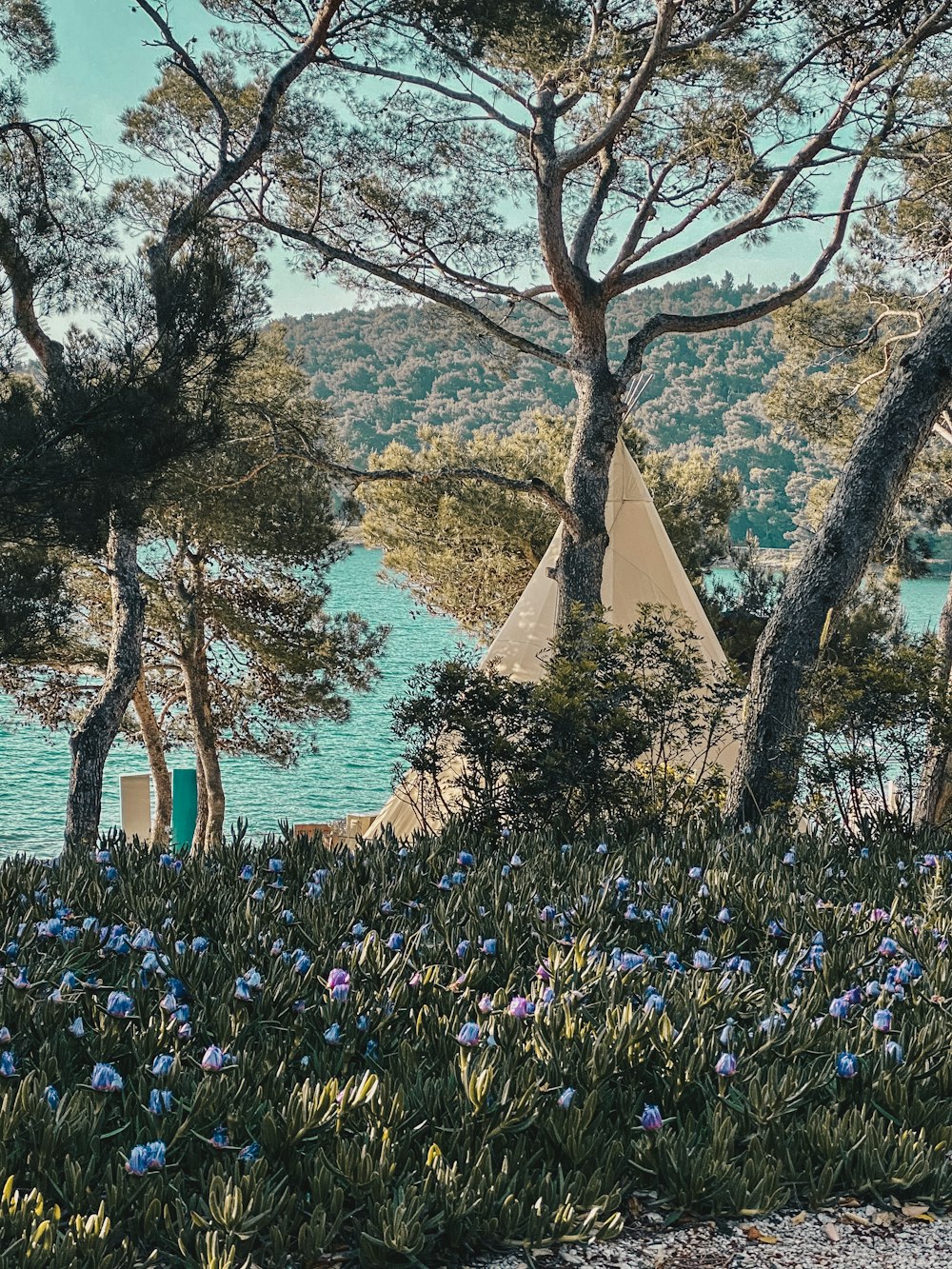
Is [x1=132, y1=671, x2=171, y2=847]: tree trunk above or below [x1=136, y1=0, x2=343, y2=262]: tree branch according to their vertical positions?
below

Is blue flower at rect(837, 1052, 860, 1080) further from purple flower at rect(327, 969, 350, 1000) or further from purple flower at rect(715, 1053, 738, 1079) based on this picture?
purple flower at rect(327, 969, 350, 1000)

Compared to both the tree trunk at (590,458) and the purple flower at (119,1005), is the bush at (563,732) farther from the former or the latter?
the tree trunk at (590,458)

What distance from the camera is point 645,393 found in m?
33.4

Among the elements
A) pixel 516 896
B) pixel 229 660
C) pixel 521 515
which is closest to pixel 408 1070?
pixel 516 896

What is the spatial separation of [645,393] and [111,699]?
89.7ft

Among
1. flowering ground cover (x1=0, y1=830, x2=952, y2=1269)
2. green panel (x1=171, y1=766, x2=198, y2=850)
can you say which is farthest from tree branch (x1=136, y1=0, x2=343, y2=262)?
green panel (x1=171, y1=766, x2=198, y2=850)

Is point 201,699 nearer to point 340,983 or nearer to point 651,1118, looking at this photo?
point 340,983

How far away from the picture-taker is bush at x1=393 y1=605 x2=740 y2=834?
5434 mm

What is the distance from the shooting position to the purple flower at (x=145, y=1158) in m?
1.86

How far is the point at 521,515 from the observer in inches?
559

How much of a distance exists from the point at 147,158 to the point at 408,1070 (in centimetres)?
898

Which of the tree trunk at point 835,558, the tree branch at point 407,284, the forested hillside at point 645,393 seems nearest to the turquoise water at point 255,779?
the forested hillside at point 645,393

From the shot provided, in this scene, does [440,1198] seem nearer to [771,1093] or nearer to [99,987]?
[771,1093]

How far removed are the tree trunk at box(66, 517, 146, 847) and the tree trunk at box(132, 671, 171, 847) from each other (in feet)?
17.0
